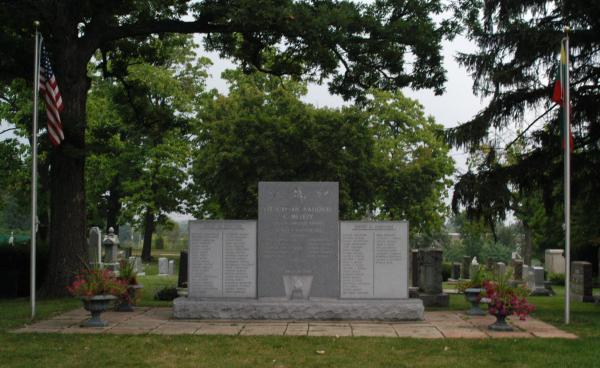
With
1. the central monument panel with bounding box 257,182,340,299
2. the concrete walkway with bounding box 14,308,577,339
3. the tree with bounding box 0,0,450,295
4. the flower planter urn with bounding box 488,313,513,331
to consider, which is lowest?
the concrete walkway with bounding box 14,308,577,339

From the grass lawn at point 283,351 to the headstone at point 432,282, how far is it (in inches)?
252

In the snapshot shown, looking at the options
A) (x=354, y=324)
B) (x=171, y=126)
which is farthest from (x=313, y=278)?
(x=171, y=126)

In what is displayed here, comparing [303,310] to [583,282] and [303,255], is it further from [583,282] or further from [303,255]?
[583,282]

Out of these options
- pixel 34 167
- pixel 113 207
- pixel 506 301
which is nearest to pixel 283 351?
pixel 506 301

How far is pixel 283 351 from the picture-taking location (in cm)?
959

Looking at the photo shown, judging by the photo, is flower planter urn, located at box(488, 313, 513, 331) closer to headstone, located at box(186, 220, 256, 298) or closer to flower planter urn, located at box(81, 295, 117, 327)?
headstone, located at box(186, 220, 256, 298)

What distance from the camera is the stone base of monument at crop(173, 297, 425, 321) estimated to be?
12.6m

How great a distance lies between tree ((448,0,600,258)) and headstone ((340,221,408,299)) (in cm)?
417

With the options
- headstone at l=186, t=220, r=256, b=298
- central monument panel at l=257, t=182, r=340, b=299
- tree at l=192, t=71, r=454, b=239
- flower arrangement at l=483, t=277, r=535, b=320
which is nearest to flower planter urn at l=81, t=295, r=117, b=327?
headstone at l=186, t=220, r=256, b=298

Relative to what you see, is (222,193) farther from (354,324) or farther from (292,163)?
A: (354,324)

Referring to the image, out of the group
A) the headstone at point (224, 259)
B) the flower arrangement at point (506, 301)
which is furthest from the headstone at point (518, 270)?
the headstone at point (224, 259)

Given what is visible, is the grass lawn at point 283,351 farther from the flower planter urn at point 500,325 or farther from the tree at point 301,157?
the tree at point 301,157

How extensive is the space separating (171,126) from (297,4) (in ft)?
Result: 22.0

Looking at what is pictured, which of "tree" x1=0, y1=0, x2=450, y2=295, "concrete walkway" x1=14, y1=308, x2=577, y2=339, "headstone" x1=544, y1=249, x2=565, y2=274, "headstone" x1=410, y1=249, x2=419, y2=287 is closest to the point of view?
"concrete walkway" x1=14, y1=308, x2=577, y2=339
